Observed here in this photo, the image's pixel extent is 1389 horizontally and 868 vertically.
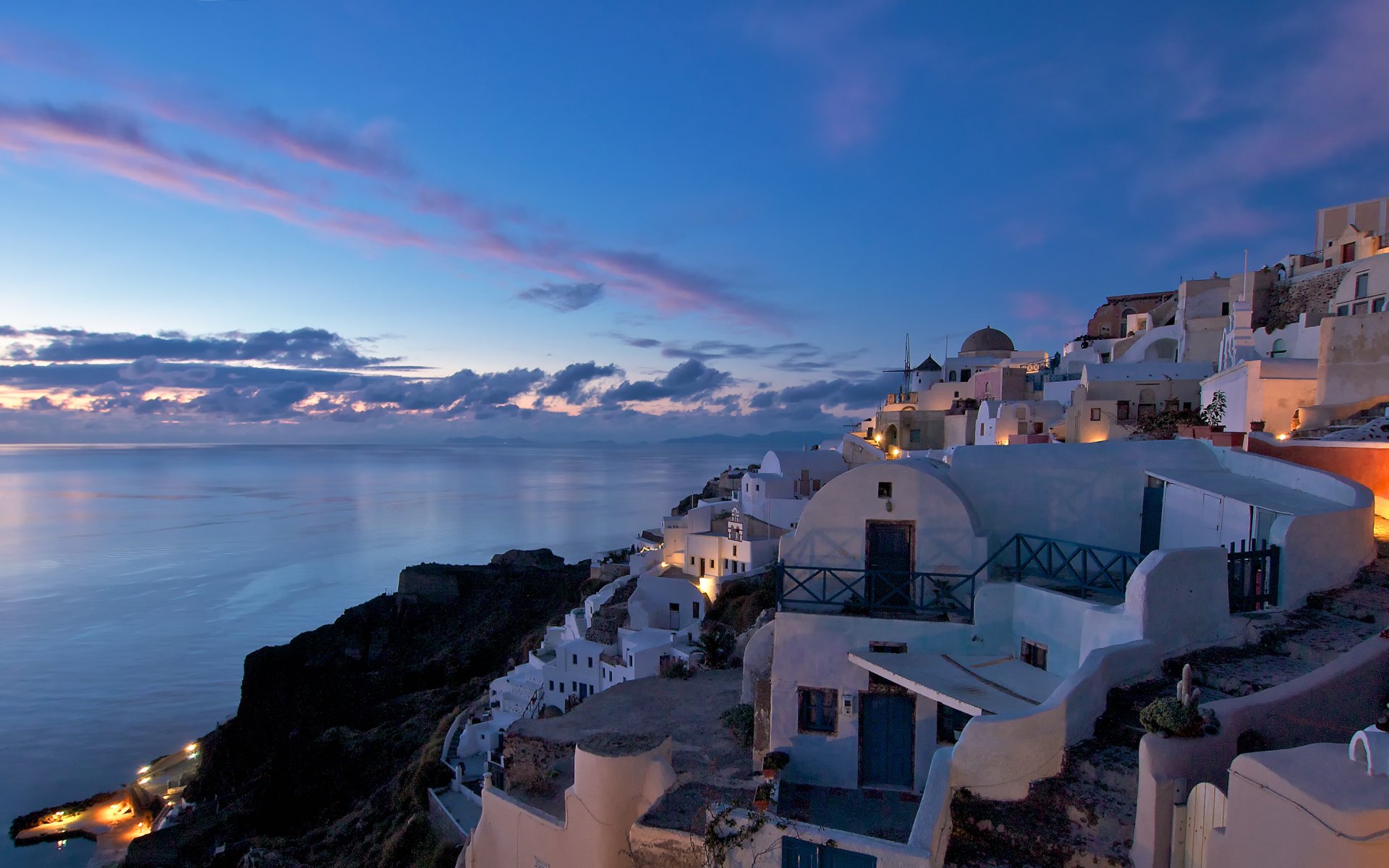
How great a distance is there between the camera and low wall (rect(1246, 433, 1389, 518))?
1005 centimetres

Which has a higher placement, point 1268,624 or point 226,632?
point 1268,624

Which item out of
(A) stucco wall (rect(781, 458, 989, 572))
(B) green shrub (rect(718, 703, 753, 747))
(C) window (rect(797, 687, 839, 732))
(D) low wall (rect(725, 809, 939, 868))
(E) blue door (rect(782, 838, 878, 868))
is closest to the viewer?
(D) low wall (rect(725, 809, 939, 868))

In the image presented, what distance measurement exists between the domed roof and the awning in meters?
43.0

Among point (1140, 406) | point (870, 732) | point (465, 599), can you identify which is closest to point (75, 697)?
point (465, 599)

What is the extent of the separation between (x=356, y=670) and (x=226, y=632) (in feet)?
50.5

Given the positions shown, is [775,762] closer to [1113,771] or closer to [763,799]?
[763,799]

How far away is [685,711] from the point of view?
41.6 feet

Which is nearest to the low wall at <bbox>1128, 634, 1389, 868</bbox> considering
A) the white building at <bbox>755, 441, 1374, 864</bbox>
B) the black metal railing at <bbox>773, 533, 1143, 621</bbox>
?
the white building at <bbox>755, 441, 1374, 864</bbox>

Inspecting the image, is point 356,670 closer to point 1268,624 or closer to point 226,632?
point 226,632

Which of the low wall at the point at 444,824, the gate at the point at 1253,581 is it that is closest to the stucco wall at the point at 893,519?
the gate at the point at 1253,581

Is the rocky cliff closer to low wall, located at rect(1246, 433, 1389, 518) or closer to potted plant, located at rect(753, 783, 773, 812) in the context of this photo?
potted plant, located at rect(753, 783, 773, 812)

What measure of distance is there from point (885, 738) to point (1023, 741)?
314cm

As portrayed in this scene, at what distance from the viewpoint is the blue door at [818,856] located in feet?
21.2

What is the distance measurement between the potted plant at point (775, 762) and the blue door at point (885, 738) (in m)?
0.97
